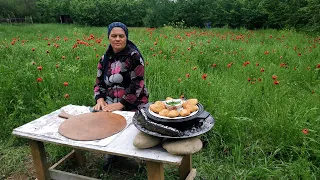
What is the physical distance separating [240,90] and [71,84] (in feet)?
7.62

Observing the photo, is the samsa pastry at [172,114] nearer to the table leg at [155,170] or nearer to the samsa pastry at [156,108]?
the samsa pastry at [156,108]

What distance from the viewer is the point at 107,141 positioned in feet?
6.06

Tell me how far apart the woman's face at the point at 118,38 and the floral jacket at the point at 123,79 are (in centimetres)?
8

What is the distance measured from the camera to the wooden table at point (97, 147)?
1689mm

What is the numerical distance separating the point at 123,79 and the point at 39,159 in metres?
1.06

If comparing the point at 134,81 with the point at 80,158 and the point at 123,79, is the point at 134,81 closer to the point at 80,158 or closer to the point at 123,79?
the point at 123,79

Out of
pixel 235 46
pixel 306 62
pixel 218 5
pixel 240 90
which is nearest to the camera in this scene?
pixel 240 90

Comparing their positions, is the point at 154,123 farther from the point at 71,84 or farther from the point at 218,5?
the point at 218,5

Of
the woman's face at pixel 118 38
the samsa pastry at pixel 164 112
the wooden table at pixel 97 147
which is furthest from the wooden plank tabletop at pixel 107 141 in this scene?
the woman's face at pixel 118 38

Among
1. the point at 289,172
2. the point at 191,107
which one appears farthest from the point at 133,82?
the point at 289,172

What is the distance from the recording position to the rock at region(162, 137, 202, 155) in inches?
63.9

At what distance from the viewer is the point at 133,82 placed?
2.61 metres

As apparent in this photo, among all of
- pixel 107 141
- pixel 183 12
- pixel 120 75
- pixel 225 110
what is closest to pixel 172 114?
pixel 107 141

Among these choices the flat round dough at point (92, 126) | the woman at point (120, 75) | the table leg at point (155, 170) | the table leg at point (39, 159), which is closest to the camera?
the table leg at point (155, 170)
